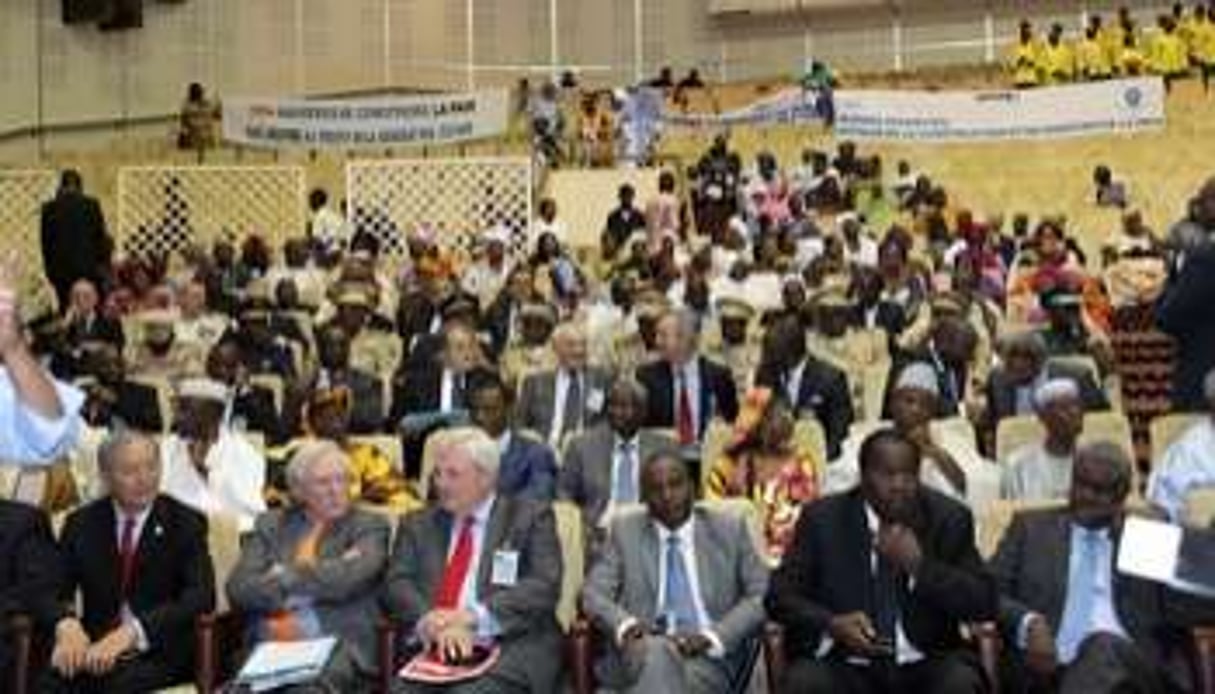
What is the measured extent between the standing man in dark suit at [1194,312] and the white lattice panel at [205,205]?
11.2m

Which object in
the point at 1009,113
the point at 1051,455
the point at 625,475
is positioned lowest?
the point at 625,475

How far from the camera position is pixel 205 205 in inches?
688

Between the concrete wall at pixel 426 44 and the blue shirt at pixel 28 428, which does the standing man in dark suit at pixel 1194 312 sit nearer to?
the blue shirt at pixel 28 428

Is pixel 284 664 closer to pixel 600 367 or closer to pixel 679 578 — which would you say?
pixel 679 578

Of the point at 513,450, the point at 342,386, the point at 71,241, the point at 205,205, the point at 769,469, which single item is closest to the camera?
the point at 769,469

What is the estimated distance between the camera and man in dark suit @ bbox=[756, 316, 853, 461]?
8.35 metres

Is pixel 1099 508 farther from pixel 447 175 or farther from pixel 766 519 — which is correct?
pixel 447 175

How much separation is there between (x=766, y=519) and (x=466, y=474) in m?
1.23

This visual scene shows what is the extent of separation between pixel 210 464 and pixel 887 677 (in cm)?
318

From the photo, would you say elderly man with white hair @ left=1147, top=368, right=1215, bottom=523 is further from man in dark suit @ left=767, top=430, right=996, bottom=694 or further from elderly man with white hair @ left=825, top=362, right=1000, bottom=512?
man in dark suit @ left=767, top=430, right=996, bottom=694

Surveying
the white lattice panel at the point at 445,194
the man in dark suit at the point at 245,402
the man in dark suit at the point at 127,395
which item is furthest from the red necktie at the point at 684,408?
the white lattice panel at the point at 445,194

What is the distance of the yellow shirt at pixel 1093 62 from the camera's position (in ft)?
59.1

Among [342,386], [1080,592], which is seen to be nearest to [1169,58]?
[342,386]

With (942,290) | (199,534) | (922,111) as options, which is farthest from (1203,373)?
(922,111)
